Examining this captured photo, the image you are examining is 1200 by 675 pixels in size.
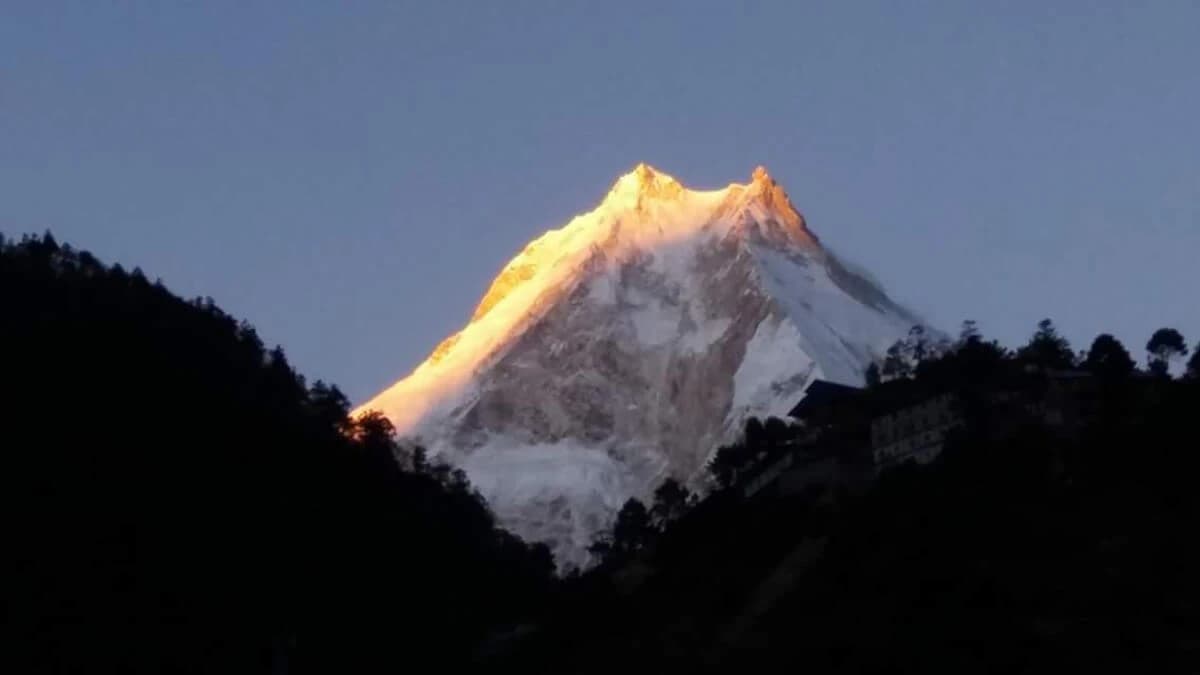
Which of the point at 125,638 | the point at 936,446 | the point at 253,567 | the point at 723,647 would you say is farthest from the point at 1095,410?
the point at 125,638

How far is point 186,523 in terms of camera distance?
72.1 m

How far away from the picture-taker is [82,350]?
261 feet

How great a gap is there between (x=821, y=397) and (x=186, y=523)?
46.9 m

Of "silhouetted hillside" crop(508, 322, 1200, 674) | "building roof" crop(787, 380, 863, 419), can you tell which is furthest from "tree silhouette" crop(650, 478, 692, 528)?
"silhouetted hillside" crop(508, 322, 1200, 674)

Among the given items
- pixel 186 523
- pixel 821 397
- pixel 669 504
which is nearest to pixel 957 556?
pixel 186 523

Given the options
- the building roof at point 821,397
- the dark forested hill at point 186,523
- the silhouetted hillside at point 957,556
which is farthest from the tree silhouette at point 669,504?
the dark forested hill at point 186,523

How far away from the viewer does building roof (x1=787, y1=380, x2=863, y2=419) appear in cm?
10606

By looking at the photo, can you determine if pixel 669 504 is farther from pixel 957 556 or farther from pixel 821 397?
pixel 957 556

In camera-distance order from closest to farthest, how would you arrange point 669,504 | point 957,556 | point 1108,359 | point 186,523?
point 957,556 → point 186,523 → point 1108,359 → point 669,504

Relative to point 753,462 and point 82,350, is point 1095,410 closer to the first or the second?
point 753,462

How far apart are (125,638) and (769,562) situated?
87.7 feet

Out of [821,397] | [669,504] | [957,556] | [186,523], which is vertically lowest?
[957,556]

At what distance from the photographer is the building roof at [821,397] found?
348 feet

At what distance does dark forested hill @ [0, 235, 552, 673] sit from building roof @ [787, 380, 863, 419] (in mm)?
18372
